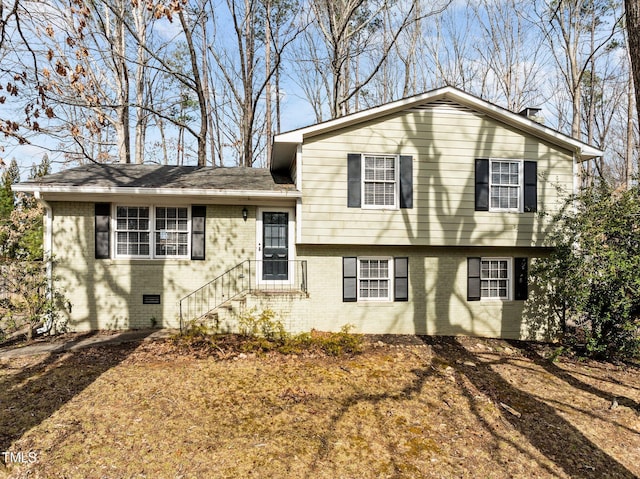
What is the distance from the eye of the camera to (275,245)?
1047 centimetres

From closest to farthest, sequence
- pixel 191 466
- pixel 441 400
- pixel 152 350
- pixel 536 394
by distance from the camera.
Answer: pixel 191 466, pixel 441 400, pixel 536 394, pixel 152 350

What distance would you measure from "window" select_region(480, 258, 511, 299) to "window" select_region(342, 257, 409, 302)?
7.60 ft

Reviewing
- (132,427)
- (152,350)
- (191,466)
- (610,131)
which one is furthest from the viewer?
(610,131)

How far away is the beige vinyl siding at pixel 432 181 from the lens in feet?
31.7

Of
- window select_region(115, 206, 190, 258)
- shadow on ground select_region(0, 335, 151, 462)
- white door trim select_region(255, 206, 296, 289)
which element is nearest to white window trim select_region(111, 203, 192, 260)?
window select_region(115, 206, 190, 258)

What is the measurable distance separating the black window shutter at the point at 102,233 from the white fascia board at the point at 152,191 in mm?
648

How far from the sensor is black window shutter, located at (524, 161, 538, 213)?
400 inches

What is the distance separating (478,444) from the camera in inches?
209

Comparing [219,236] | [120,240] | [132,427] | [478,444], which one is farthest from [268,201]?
[478,444]

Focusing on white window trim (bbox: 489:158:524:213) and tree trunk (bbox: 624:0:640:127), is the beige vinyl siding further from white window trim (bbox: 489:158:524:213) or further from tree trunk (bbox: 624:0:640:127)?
tree trunk (bbox: 624:0:640:127)

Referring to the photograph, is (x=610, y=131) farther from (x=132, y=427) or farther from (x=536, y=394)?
(x=132, y=427)

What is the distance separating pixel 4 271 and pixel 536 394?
1191 centimetres

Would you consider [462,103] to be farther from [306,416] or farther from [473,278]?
[306,416]

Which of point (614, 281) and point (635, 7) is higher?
point (635, 7)
